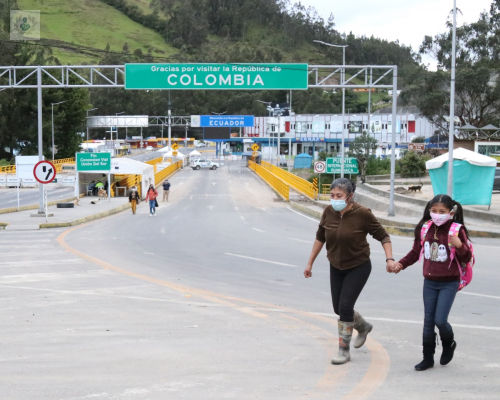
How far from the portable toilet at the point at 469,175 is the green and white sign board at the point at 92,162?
846 inches

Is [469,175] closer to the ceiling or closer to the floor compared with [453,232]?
closer to the floor

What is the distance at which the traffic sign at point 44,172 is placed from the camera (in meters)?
24.1

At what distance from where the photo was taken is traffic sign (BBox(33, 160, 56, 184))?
79.0 feet

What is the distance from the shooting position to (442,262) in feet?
18.6

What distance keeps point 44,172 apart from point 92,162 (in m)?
16.3

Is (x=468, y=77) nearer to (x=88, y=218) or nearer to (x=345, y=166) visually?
(x=345, y=166)

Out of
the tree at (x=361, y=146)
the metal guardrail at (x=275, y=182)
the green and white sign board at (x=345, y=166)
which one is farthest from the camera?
the tree at (x=361, y=146)

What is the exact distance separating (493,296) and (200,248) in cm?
893

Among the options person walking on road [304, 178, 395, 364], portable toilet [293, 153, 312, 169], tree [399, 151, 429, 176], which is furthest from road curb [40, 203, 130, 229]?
portable toilet [293, 153, 312, 169]

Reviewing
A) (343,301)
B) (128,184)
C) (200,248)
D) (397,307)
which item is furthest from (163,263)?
(128,184)

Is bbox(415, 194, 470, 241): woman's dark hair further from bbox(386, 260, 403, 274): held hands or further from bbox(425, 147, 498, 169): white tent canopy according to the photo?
bbox(425, 147, 498, 169): white tent canopy

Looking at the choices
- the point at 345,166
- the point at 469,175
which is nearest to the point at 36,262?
the point at 469,175

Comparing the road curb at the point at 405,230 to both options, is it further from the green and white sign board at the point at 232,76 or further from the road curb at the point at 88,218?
the road curb at the point at 88,218

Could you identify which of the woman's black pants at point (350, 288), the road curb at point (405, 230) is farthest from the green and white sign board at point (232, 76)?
the woman's black pants at point (350, 288)
